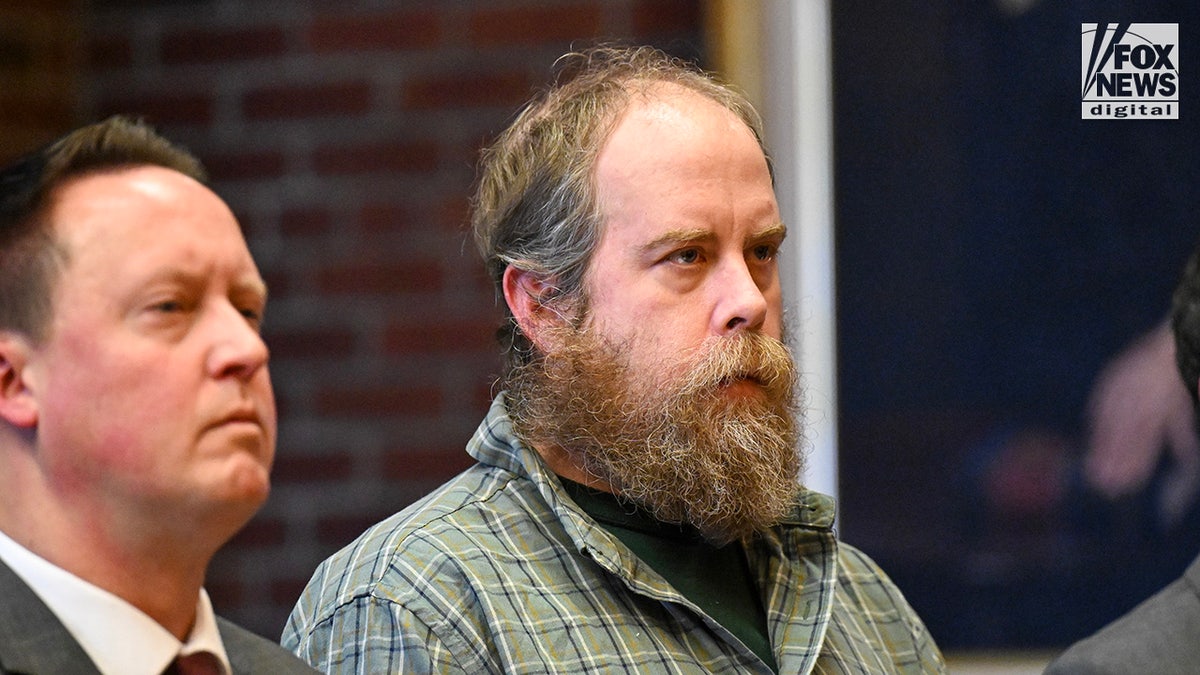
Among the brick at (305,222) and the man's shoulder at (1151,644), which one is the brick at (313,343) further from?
the man's shoulder at (1151,644)

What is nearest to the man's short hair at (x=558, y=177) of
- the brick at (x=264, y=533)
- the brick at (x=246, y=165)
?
the brick at (x=246, y=165)

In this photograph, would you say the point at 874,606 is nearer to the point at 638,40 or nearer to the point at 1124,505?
the point at 1124,505

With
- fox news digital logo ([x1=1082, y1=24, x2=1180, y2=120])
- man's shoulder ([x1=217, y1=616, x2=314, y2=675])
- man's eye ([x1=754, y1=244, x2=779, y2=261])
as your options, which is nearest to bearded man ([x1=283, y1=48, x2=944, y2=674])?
man's eye ([x1=754, y1=244, x2=779, y2=261])

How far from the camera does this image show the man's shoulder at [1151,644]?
130cm

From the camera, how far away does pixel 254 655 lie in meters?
1.10

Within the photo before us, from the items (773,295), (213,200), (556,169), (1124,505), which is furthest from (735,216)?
(1124,505)

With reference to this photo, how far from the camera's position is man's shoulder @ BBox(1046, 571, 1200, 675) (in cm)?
130

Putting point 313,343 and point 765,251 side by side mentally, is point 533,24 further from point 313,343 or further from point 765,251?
point 765,251

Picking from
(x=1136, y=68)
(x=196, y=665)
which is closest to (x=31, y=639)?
(x=196, y=665)

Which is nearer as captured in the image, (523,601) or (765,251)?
(523,601)

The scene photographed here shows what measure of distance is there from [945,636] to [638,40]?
102 cm

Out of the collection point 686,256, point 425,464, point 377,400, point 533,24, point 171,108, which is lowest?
point 425,464

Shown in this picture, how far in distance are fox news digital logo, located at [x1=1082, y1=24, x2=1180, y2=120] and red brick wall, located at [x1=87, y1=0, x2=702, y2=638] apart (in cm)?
102

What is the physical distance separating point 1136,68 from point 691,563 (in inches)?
28.2
